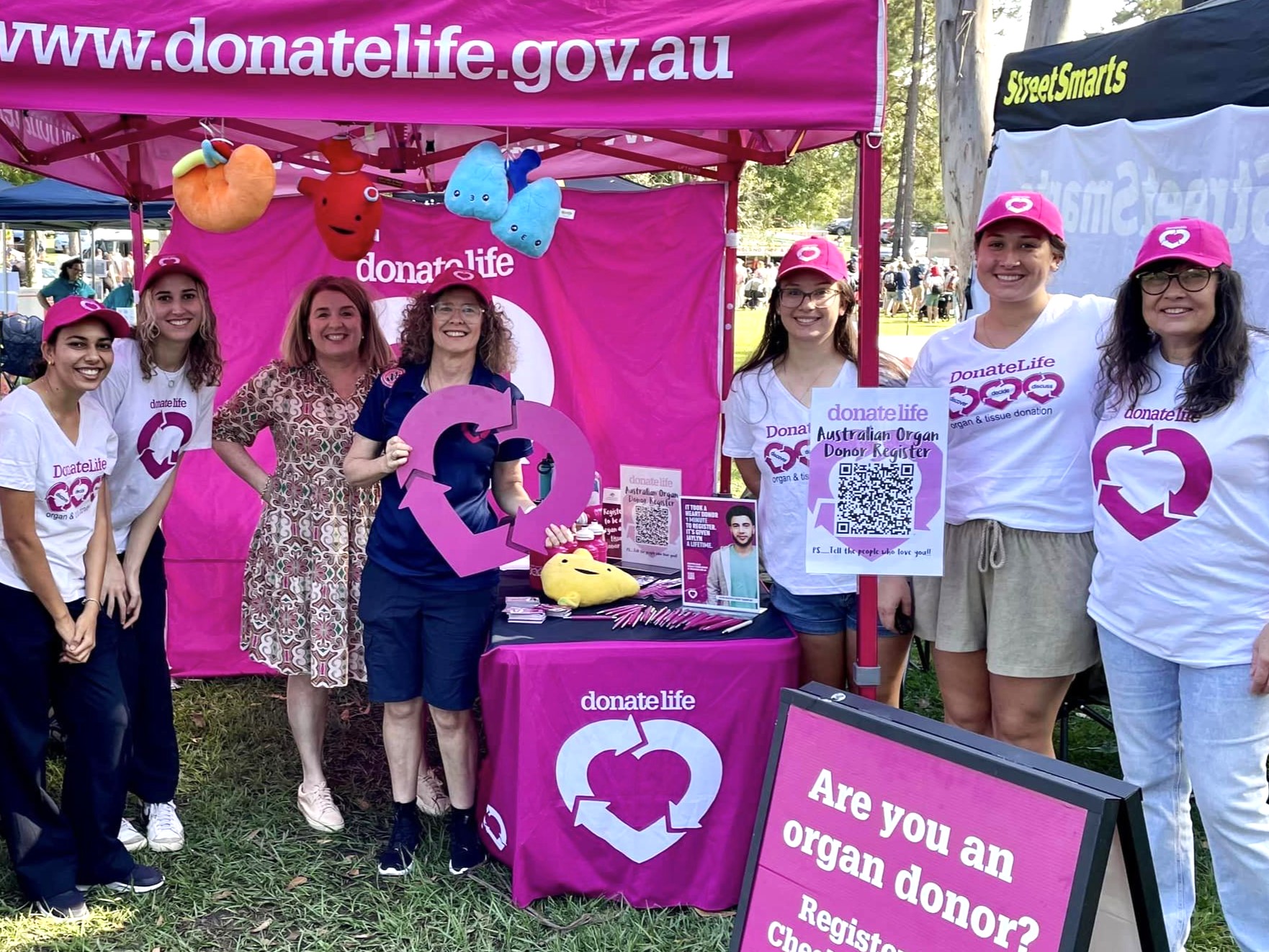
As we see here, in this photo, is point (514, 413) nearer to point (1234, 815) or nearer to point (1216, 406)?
point (1216, 406)

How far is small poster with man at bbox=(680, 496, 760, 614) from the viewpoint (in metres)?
2.99

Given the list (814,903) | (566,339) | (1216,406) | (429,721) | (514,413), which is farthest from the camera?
(566,339)

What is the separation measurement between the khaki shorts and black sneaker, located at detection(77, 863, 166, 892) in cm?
228

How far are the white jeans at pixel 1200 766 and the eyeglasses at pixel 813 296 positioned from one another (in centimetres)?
104

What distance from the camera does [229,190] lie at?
2.67 meters

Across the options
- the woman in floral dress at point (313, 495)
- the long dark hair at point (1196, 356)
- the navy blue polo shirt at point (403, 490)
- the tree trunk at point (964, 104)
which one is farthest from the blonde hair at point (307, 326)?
the tree trunk at point (964, 104)

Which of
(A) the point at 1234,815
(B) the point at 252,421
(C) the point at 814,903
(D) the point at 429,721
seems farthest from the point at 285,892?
(A) the point at 1234,815

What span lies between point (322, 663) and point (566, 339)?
6.38 ft

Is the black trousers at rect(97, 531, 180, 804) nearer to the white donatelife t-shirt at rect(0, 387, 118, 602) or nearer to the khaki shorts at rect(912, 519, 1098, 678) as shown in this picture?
the white donatelife t-shirt at rect(0, 387, 118, 602)

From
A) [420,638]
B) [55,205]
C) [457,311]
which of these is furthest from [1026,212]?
[55,205]

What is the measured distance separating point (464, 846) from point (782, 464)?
1412 millimetres

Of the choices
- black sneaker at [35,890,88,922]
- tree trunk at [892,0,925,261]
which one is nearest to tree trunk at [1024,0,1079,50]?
black sneaker at [35,890,88,922]

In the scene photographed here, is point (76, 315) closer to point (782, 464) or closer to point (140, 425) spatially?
point (140, 425)

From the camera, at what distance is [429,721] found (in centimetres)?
405
